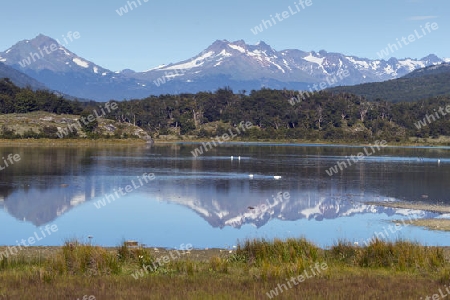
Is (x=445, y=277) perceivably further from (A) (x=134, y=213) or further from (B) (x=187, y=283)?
(A) (x=134, y=213)

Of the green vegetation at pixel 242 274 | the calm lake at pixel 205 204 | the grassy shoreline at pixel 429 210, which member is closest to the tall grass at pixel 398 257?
the green vegetation at pixel 242 274

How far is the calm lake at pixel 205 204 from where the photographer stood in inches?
1388

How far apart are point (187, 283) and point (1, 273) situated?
6.30 metres

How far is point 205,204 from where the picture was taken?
49.1m

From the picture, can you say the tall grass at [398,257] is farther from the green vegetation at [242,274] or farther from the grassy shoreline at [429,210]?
the grassy shoreline at [429,210]

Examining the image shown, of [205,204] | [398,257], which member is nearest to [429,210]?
[205,204]

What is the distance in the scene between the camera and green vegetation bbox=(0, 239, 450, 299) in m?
16.8

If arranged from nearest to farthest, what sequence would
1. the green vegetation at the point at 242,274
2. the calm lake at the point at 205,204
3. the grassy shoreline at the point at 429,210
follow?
1. the green vegetation at the point at 242,274
2. the calm lake at the point at 205,204
3. the grassy shoreline at the point at 429,210

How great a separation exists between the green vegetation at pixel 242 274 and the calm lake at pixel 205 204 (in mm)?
8117

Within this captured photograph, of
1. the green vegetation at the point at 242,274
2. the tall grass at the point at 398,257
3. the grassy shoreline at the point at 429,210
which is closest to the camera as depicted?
the green vegetation at the point at 242,274

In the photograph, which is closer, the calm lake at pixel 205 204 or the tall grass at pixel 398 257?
the tall grass at pixel 398 257

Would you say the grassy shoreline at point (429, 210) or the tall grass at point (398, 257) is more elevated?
the tall grass at point (398, 257)

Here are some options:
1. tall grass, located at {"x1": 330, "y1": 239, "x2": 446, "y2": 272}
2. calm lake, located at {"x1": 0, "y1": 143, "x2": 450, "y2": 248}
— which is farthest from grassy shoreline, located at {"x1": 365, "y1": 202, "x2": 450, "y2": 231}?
tall grass, located at {"x1": 330, "y1": 239, "x2": 446, "y2": 272}

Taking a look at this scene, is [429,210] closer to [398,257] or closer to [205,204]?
[205,204]
